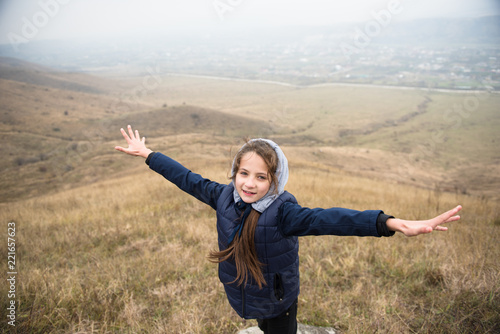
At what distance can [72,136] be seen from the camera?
30.1 meters

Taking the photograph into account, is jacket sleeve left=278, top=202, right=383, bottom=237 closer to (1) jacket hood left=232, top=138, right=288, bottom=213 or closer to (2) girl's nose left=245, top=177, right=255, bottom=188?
(1) jacket hood left=232, top=138, right=288, bottom=213

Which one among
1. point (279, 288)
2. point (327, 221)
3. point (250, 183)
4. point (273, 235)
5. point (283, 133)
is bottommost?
point (283, 133)

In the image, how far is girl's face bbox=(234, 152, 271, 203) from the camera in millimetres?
1849

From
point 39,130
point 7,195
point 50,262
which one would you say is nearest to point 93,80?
point 39,130

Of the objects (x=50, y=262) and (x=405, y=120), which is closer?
(x=50, y=262)

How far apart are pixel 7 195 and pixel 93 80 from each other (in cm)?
9126

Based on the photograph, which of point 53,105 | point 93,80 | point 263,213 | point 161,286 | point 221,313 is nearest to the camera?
point 263,213

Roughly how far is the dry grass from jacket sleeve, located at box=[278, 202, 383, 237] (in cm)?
160

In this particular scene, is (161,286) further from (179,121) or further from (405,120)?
(405,120)

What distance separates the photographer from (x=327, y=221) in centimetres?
157
